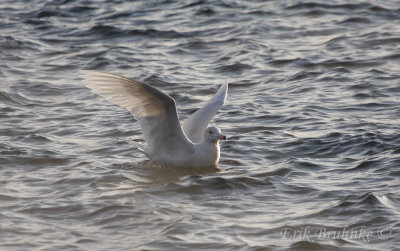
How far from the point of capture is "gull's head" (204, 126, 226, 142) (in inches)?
327

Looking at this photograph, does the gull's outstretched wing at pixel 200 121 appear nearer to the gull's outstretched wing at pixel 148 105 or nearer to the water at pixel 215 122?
the water at pixel 215 122

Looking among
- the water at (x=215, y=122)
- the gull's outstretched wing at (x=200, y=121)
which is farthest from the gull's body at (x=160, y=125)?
the water at (x=215, y=122)

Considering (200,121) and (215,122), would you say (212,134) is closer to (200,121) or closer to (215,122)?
(200,121)

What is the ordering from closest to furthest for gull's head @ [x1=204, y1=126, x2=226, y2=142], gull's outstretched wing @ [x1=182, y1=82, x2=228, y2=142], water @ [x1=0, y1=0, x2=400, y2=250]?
Answer: water @ [x1=0, y1=0, x2=400, y2=250] < gull's head @ [x1=204, y1=126, x2=226, y2=142] < gull's outstretched wing @ [x1=182, y1=82, x2=228, y2=142]

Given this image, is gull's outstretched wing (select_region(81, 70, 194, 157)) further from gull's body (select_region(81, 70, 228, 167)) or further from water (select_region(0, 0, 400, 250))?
water (select_region(0, 0, 400, 250))

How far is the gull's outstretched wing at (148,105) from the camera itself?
782 cm

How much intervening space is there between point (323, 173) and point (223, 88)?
2181mm

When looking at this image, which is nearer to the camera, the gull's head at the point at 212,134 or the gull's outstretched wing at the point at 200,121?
the gull's head at the point at 212,134

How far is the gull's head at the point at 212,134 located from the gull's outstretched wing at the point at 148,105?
0.21m

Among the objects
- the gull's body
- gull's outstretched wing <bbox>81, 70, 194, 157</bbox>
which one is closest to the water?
the gull's body

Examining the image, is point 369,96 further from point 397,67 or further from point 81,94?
point 81,94

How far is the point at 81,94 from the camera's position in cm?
1106

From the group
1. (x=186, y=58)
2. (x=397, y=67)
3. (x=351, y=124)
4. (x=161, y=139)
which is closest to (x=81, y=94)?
(x=186, y=58)

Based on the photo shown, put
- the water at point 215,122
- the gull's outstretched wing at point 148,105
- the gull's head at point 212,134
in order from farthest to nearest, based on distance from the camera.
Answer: the gull's head at point 212,134 → the gull's outstretched wing at point 148,105 → the water at point 215,122
